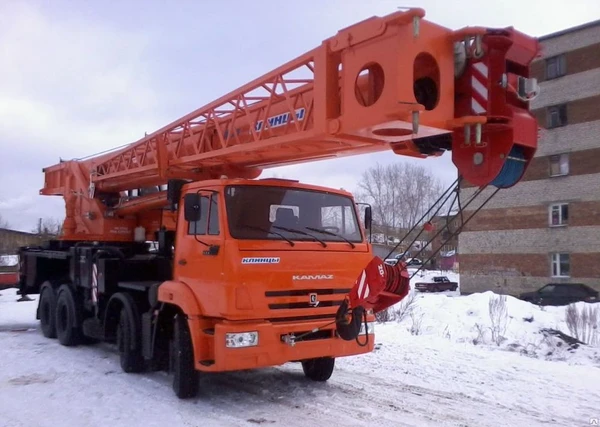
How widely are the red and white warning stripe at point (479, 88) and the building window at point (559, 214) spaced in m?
29.1

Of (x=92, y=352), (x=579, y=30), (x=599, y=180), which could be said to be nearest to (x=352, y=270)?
(x=92, y=352)

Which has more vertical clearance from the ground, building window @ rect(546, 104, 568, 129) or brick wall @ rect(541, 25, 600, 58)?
brick wall @ rect(541, 25, 600, 58)

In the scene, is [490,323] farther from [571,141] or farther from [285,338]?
[571,141]

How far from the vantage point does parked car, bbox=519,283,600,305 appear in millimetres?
26317

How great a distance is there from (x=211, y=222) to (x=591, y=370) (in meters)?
5.64

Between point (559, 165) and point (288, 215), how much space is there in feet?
93.6

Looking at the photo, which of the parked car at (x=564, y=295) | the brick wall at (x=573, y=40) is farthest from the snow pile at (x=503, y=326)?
the brick wall at (x=573, y=40)

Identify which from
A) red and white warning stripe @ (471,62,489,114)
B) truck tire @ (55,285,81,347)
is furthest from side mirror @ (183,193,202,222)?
truck tire @ (55,285,81,347)

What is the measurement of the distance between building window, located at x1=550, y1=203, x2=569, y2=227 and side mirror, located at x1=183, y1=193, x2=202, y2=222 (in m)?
28.9

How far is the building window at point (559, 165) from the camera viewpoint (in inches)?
1222

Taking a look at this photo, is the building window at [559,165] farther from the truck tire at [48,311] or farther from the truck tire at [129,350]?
the truck tire at [129,350]

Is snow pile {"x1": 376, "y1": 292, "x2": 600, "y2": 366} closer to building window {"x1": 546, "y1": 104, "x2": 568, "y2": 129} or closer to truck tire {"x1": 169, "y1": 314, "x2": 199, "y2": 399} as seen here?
truck tire {"x1": 169, "y1": 314, "x2": 199, "y2": 399}

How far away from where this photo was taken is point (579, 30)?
99.8ft

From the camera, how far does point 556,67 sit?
31.5 meters
